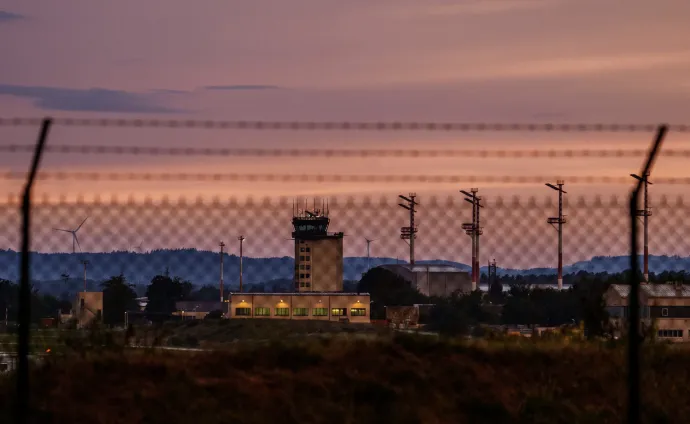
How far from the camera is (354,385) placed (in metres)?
15.9

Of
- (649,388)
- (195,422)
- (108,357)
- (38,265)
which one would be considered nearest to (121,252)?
(38,265)

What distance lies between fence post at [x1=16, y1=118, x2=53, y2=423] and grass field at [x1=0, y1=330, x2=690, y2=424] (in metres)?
2.92

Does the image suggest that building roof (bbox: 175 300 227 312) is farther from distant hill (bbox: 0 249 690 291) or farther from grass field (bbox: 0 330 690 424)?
distant hill (bbox: 0 249 690 291)

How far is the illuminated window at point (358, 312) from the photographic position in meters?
91.2

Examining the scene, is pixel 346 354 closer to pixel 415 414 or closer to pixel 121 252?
pixel 415 414

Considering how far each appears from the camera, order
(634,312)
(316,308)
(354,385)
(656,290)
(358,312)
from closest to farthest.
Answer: (634,312), (354,385), (656,290), (316,308), (358,312)

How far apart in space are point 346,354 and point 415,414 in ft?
7.03

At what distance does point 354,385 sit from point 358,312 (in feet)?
252

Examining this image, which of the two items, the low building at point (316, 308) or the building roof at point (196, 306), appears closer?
the low building at point (316, 308)

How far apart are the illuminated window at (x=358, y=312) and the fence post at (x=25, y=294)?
79599 millimetres

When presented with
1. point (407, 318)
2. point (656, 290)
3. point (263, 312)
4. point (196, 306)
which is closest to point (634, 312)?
point (407, 318)

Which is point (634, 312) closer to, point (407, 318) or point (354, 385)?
point (354, 385)

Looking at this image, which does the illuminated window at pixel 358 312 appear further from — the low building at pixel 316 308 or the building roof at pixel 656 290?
the building roof at pixel 656 290

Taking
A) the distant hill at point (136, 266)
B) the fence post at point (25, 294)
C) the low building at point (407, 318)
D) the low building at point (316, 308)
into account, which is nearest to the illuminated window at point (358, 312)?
the low building at point (316, 308)
